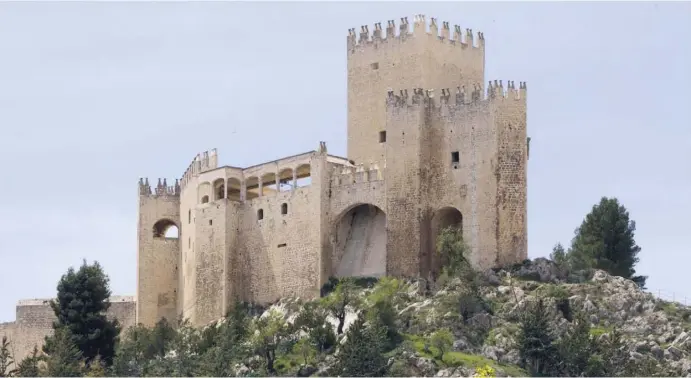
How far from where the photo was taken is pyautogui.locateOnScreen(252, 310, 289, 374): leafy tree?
270 ft

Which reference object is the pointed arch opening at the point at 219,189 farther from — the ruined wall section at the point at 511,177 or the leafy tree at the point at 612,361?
the leafy tree at the point at 612,361

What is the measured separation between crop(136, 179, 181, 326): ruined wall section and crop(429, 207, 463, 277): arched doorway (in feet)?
47.4

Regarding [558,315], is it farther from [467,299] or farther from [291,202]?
[291,202]

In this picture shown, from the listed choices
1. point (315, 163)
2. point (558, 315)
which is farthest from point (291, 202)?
point (558, 315)

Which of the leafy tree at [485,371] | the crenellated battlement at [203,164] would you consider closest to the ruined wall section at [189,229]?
the crenellated battlement at [203,164]

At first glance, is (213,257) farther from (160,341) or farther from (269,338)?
(269,338)

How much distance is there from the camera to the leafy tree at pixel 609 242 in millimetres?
94500

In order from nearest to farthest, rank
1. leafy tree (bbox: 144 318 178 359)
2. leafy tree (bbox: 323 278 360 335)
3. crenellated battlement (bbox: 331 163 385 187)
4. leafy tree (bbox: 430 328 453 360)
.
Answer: leafy tree (bbox: 430 328 453 360), leafy tree (bbox: 323 278 360 335), leafy tree (bbox: 144 318 178 359), crenellated battlement (bbox: 331 163 385 187)

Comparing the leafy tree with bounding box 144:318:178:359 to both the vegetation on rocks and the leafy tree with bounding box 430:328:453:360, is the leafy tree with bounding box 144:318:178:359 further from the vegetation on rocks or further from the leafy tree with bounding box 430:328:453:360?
the leafy tree with bounding box 430:328:453:360

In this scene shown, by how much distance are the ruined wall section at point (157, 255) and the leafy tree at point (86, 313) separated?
3555 millimetres

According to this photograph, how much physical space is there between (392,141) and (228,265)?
366 inches

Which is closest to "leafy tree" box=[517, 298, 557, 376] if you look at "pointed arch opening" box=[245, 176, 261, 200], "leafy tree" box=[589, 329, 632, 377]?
"leafy tree" box=[589, 329, 632, 377]

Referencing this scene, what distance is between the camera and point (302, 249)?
89.1 metres

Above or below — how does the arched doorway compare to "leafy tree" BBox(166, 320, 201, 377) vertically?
above
